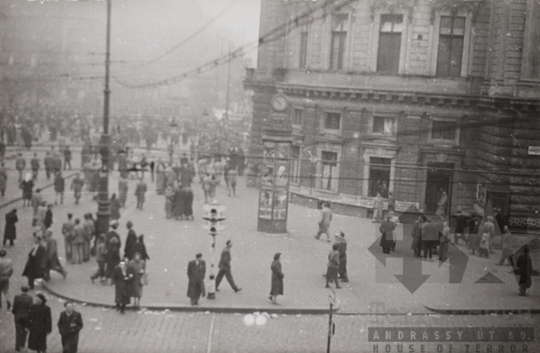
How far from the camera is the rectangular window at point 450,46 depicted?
29.3m

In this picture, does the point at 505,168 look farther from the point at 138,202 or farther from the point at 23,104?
the point at 23,104

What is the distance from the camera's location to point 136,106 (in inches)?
2482

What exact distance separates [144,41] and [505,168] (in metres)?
40.8

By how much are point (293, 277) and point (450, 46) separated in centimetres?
1443

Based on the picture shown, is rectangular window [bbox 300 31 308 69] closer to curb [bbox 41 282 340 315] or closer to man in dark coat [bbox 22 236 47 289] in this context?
curb [bbox 41 282 340 315]

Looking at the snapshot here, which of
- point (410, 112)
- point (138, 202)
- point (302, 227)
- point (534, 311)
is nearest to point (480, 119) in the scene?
point (410, 112)

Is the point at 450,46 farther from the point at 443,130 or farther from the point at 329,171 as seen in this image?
the point at 329,171

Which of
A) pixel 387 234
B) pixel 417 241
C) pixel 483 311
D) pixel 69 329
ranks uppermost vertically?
pixel 387 234

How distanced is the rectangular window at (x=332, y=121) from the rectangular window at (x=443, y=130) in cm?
431

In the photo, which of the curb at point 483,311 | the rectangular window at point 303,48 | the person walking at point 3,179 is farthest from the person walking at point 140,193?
the curb at point 483,311

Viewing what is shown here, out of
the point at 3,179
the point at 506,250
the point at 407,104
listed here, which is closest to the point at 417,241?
the point at 506,250

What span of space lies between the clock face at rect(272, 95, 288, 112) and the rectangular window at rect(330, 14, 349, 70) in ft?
23.5

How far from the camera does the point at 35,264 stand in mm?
17891

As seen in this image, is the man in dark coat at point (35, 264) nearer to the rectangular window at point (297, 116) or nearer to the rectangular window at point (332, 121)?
the rectangular window at point (332, 121)
